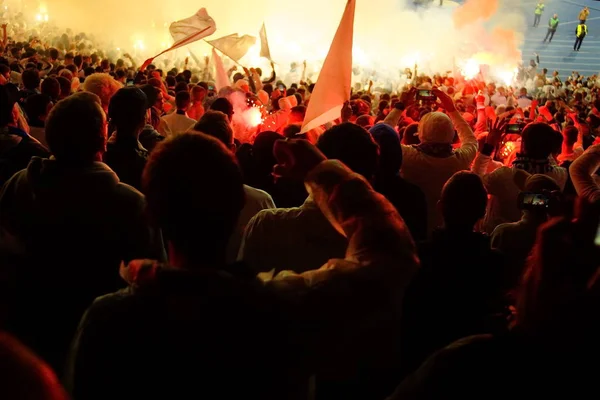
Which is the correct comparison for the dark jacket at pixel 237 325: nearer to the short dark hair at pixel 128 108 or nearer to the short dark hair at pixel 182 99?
the short dark hair at pixel 128 108

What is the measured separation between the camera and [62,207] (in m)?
2.50

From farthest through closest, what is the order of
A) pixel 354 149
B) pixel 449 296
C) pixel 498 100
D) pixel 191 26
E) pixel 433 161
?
pixel 498 100 → pixel 191 26 → pixel 433 161 → pixel 354 149 → pixel 449 296

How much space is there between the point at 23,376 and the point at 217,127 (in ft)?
9.68

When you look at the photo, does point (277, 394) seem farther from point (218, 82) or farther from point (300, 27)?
point (300, 27)

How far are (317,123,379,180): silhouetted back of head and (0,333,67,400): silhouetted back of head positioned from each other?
1953mm

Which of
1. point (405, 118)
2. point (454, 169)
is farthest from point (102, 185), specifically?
point (405, 118)

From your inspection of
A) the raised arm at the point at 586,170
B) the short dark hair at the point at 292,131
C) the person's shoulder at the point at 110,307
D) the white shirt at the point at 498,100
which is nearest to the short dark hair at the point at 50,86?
the short dark hair at the point at 292,131

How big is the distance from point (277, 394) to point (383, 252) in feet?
1.39

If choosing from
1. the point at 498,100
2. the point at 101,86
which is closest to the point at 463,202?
the point at 101,86

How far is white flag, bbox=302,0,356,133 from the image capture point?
4645mm

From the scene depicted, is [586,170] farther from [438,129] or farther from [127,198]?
[127,198]

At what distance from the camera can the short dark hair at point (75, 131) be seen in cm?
258

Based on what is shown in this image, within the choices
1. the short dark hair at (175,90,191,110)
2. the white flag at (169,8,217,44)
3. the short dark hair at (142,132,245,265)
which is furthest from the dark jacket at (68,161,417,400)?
the white flag at (169,8,217,44)

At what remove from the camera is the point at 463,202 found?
2.79 meters
